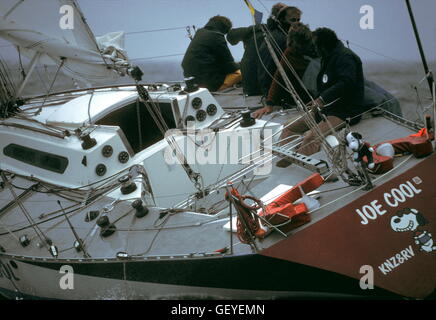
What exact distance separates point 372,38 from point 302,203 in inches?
230

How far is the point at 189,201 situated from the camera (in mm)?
3514

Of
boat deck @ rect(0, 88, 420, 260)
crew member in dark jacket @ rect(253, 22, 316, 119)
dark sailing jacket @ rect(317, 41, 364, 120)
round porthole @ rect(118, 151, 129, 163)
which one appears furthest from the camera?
crew member in dark jacket @ rect(253, 22, 316, 119)

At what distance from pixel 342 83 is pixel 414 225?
1.45 metres

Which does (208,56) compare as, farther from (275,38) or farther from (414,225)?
(414,225)

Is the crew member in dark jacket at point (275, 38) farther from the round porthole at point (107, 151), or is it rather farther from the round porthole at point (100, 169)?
the round porthole at point (100, 169)

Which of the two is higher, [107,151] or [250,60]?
[250,60]

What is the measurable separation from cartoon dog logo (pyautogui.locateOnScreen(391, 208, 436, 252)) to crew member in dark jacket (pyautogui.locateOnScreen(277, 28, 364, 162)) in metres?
1.08

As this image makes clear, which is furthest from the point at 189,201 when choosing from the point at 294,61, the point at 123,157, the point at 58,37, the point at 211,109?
the point at 58,37

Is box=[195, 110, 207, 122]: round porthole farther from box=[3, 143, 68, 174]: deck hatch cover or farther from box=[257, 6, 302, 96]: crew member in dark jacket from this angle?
box=[3, 143, 68, 174]: deck hatch cover

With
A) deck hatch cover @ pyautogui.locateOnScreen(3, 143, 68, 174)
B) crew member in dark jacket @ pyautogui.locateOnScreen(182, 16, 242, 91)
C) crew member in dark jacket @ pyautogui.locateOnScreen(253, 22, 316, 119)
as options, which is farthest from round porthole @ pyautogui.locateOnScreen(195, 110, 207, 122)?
crew member in dark jacket @ pyautogui.locateOnScreen(182, 16, 242, 91)

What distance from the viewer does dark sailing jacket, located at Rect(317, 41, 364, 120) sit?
138 inches

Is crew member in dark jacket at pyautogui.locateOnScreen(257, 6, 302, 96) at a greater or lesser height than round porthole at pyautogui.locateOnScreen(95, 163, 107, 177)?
greater
